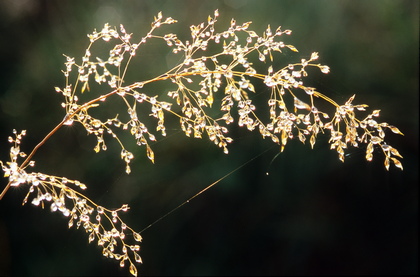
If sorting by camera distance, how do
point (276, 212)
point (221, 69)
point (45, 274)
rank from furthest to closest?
point (276, 212) → point (45, 274) → point (221, 69)

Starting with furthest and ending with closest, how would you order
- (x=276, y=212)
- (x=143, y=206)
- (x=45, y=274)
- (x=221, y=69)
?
(x=276, y=212)
(x=143, y=206)
(x=45, y=274)
(x=221, y=69)

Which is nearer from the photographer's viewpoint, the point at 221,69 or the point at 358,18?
the point at 221,69

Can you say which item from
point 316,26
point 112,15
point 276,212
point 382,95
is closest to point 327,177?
point 276,212

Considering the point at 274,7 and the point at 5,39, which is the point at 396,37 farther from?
the point at 5,39

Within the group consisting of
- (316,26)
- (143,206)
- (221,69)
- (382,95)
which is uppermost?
(221,69)

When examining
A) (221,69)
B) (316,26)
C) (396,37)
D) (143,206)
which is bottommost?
(143,206)

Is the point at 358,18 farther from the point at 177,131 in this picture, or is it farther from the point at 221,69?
the point at 221,69

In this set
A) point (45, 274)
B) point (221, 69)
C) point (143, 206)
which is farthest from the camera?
point (143, 206)

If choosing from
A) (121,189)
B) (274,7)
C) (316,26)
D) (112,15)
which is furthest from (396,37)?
(121,189)

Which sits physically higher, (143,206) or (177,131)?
(177,131)
